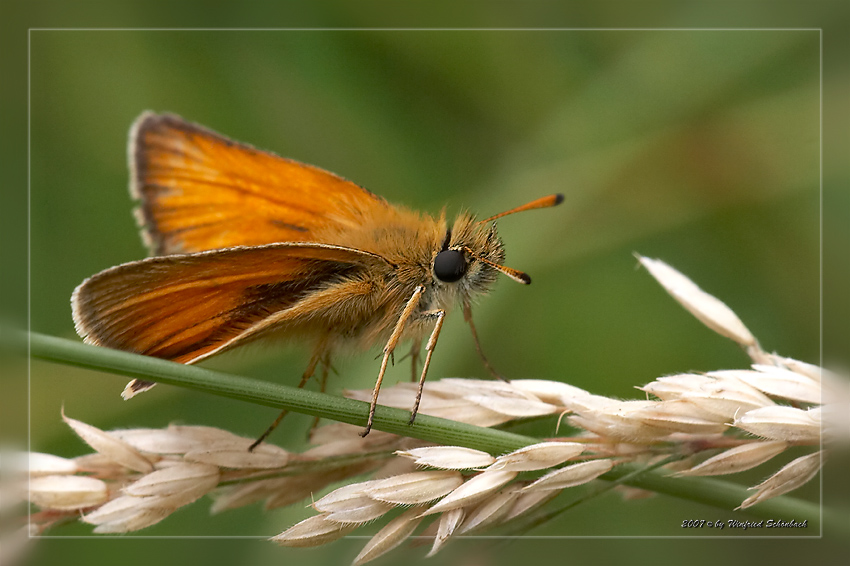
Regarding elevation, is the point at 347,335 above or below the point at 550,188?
below

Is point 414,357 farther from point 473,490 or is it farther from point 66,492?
point 66,492

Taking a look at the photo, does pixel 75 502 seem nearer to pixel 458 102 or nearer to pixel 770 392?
pixel 770 392

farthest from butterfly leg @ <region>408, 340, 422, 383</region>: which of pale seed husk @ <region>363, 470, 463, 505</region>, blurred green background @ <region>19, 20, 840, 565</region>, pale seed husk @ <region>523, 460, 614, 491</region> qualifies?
pale seed husk @ <region>523, 460, 614, 491</region>

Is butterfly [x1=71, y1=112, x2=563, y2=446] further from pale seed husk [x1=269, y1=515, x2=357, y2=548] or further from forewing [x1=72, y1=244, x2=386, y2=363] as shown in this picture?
pale seed husk [x1=269, y1=515, x2=357, y2=548]

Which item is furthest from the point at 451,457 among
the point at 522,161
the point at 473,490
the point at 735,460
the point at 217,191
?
the point at 522,161

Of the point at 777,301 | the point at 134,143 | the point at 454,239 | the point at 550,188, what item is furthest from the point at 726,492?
the point at 134,143

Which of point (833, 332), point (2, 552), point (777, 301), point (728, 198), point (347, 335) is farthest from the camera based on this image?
point (728, 198)
